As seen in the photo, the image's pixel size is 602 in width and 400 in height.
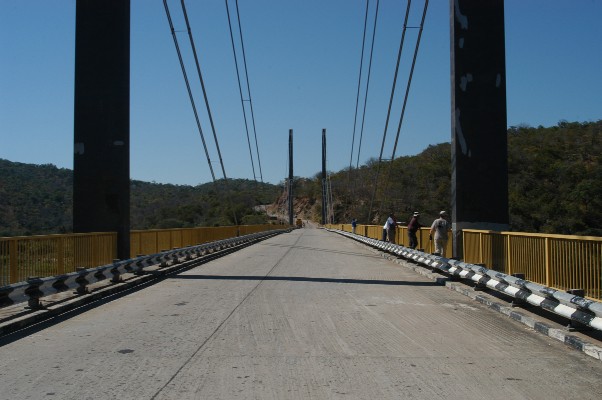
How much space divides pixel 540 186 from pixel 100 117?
42.9 metres

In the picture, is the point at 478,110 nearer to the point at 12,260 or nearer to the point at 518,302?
the point at 518,302

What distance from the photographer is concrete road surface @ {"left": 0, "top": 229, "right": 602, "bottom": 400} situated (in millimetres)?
5438

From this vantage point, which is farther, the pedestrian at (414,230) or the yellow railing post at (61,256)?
the pedestrian at (414,230)

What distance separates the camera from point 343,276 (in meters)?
15.9

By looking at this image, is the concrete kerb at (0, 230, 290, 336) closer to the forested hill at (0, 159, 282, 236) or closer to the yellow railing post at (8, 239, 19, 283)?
the yellow railing post at (8, 239, 19, 283)

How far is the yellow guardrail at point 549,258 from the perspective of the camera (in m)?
7.93

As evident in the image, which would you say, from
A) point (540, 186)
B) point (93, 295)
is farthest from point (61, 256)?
point (540, 186)

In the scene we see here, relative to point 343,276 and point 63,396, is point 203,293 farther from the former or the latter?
point 63,396

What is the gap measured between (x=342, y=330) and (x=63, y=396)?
4005 millimetres

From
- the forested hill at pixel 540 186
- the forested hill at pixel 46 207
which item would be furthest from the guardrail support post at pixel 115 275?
the forested hill at pixel 540 186

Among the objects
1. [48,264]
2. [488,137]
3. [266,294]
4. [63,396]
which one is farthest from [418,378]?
[488,137]

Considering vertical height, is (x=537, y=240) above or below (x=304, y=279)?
above

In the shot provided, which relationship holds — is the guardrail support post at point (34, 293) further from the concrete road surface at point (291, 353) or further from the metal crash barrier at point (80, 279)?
the concrete road surface at point (291, 353)

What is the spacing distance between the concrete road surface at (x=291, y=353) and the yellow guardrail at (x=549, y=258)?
3.11 feet
